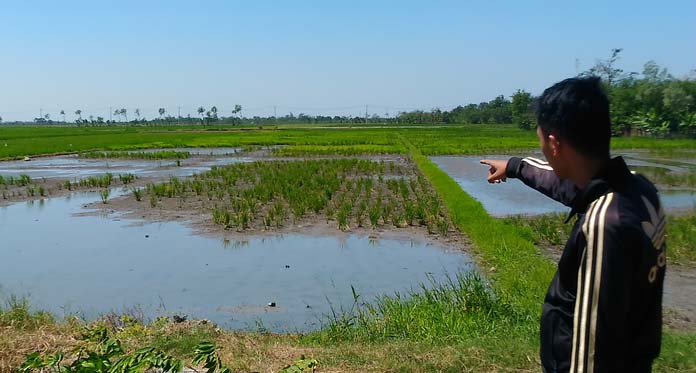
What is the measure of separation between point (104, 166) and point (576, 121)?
1003 inches

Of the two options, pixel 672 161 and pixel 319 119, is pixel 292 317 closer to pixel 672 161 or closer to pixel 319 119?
pixel 672 161

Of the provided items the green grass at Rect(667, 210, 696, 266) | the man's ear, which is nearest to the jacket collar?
the man's ear

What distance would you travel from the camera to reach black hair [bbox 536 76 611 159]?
1.40m

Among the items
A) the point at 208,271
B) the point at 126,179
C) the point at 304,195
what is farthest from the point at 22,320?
the point at 126,179

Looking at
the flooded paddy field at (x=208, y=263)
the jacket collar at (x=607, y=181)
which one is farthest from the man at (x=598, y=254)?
the flooded paddy field at (x=208, y=263)

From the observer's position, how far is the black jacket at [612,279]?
4.25 ft

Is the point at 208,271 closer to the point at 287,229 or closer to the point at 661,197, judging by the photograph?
the point at 287,229

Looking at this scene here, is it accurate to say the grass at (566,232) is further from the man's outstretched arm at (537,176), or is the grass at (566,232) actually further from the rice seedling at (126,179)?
the rice seedling at (126,179)

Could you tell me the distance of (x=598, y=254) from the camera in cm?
130

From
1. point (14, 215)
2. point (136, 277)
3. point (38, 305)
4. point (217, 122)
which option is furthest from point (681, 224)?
point (217, 122)

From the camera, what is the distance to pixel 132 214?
12.6 m

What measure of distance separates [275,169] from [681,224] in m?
13.5

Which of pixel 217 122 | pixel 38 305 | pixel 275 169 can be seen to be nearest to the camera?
pixel 38 305

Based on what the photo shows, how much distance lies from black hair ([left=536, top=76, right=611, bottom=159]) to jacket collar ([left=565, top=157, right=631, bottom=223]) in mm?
35
